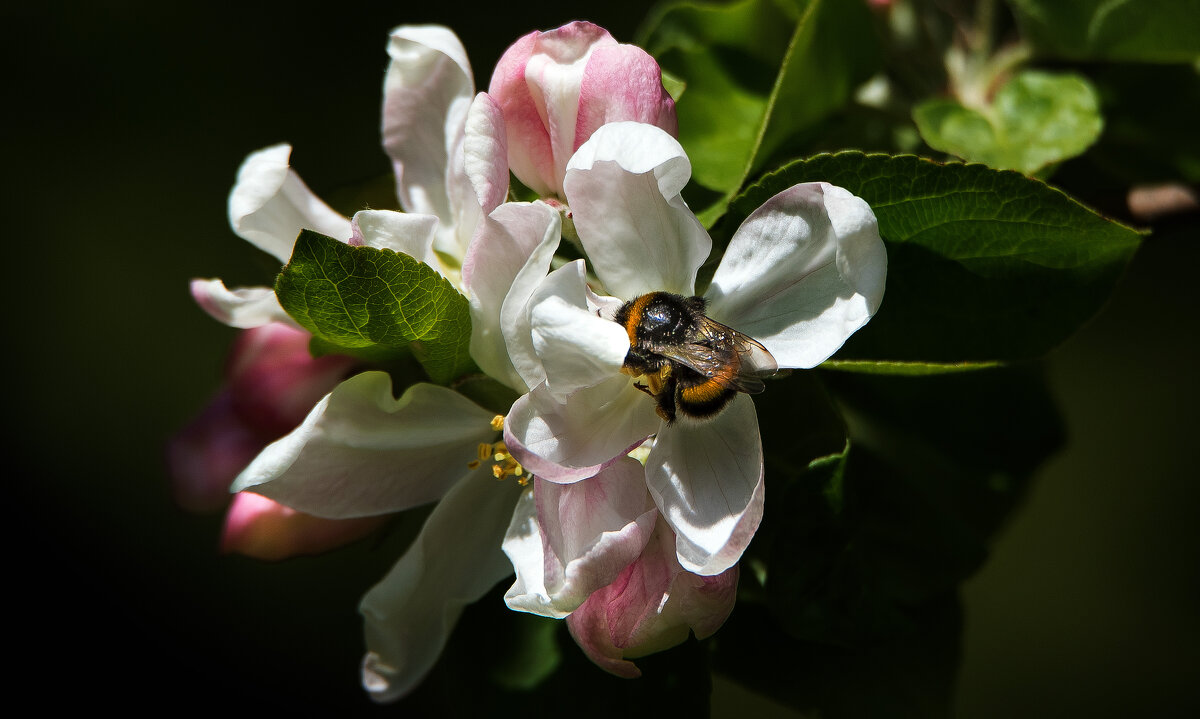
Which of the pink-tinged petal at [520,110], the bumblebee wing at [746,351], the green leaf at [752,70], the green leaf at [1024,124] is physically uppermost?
the pink-tinged petal at [520,110]

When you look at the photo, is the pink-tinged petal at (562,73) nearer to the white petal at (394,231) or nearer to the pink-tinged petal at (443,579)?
the white petal at (394,231)

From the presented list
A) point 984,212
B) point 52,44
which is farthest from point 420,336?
point 52,44

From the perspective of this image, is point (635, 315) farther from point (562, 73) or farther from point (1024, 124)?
point (1024, 124)

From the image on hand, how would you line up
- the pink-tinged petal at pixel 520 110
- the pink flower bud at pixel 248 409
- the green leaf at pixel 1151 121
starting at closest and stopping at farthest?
the pink-tinged petal at pixel 520 110 → the pink flower bud at pixel 248 409 → the green leaf at pixel 1151 121

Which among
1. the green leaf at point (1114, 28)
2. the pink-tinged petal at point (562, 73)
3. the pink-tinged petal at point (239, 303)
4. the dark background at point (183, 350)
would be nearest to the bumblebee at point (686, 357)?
the pink-tinged petal at point (562, 73)

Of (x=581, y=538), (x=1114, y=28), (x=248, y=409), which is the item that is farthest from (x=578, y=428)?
(x=1114, y=28)

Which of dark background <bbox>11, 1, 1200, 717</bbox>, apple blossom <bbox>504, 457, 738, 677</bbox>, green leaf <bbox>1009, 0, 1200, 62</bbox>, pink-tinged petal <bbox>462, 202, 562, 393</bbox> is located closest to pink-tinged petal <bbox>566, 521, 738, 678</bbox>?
apple blossom <bbox>504, 457, 738, 677</bbox>

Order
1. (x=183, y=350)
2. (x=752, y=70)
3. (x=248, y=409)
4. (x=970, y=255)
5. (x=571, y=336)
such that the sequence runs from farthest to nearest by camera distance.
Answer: (x=183, y=350)
(x=752, y=70)
(x=248, y=409)
(x=970, y=255)
(x=571, y=336)
